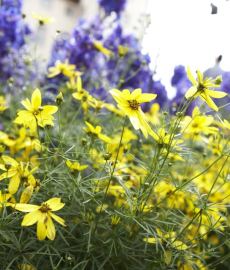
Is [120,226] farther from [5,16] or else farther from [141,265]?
[5,16]

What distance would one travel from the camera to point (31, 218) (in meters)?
0.49

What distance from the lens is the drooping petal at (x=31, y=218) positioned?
1.59 feet

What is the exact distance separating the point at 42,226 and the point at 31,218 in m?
0.02

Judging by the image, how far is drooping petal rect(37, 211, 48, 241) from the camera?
50 centimetres

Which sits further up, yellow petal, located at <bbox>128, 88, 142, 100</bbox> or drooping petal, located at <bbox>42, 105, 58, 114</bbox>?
yellow petal, located at <bbox>128, 88, 142, 100</bbox>

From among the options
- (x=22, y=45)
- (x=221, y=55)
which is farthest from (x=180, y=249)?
(x=22, y=45)

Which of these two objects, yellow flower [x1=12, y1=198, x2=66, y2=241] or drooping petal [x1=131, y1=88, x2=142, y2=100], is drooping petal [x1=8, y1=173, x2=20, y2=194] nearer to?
yellow flower [x1=12, y1=198, x2=66, y2=241]

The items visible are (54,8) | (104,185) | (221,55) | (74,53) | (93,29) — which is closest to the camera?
(104,185)

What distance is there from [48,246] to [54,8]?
1203 centimetres

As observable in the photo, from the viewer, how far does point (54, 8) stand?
11.6m

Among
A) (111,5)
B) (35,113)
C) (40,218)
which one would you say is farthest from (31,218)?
(111,5)

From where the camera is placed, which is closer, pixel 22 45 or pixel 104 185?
pixel 104 185

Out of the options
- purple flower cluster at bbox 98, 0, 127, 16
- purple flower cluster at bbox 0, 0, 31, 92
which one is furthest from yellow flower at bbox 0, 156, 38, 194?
purple flower cluster at bbox 98, 0, 127, 16

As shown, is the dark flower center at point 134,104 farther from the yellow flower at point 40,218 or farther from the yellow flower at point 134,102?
the yellow flower at point 40,218
